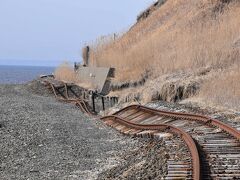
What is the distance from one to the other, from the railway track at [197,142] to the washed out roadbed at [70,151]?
0.38m

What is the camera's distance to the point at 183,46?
26922mm

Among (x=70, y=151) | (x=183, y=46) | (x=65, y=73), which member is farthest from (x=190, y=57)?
(x=65, y=73)

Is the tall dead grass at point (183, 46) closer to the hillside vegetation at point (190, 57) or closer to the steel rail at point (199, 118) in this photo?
the hillside vegetation at point (190, 57)

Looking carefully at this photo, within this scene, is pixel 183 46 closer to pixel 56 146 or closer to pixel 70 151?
→ pixel 56 146

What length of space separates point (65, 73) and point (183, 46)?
17132mm

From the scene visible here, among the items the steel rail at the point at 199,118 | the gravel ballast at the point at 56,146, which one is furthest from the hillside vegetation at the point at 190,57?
the gravel ballast at the point at 56,146

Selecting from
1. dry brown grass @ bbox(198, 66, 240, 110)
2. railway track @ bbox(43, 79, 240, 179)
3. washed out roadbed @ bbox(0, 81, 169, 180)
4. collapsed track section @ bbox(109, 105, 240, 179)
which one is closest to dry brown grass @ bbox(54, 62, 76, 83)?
washed out roadbed @ bbox(0, 81, 169, 180)

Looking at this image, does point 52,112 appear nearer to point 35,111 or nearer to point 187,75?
point 35,111

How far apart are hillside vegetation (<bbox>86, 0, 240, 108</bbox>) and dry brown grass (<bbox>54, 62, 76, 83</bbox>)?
194cm

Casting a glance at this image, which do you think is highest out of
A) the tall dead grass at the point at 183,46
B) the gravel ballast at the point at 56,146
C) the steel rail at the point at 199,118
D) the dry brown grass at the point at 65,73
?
the tall dead grass at the point at 183,46

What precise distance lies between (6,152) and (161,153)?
442cm

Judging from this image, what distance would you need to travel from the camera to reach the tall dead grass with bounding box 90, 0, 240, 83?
77.0ft

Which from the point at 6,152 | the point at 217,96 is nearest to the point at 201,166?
the point at 6,152

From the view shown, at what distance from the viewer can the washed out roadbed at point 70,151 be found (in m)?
10.7
